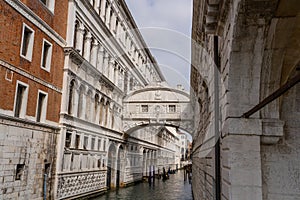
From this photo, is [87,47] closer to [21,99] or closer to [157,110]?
[21,99]

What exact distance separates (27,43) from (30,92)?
1.54 m

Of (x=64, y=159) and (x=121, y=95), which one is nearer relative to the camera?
(x=64, y=159)

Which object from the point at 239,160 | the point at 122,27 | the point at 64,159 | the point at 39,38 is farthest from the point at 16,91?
the point at 122,27

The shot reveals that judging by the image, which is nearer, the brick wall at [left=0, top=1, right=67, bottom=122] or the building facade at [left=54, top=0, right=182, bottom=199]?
the brick wall at [left=0, top=1, right=67, bottom=122]

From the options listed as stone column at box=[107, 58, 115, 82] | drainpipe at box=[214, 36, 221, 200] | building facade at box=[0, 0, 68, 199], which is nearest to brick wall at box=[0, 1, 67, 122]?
building facade at box=[0, 0, 68, 199]

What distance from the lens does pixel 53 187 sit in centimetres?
1057

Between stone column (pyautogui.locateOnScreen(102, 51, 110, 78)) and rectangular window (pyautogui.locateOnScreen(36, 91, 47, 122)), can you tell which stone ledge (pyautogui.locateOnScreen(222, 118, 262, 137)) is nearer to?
rectangular window (pyautogui.locateOnScreen(36, 91, 47, 122))

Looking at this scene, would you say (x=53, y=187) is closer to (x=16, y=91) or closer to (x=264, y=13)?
(x=16, y=91)

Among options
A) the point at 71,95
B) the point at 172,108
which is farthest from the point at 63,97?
the point at 172,108

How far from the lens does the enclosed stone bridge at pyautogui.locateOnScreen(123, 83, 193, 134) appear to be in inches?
734

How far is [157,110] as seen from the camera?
18922 mm

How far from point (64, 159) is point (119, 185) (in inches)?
329

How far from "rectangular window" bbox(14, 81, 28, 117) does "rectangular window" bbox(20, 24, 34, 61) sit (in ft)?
2.99

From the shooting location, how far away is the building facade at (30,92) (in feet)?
26.1
